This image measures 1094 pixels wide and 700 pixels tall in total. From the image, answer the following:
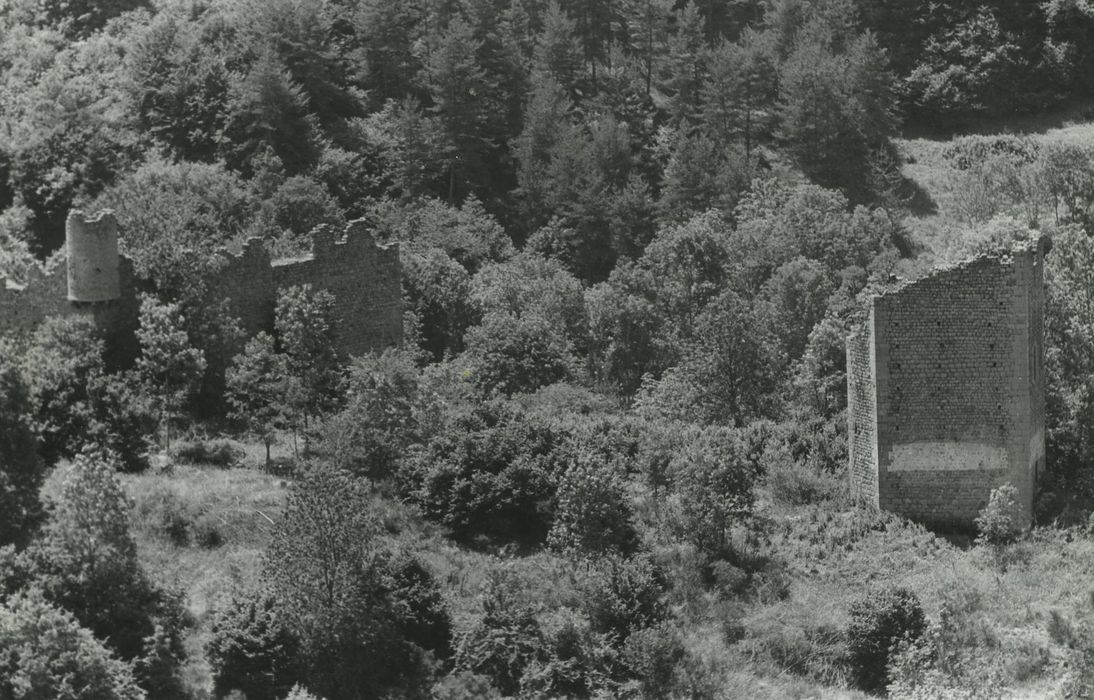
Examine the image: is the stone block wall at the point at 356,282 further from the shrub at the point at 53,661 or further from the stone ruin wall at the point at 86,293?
the shrub at the point at 53,661

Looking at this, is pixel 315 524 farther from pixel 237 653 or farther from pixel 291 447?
pixel 291 447

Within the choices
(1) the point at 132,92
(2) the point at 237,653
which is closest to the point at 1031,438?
(2) the point at 237,653

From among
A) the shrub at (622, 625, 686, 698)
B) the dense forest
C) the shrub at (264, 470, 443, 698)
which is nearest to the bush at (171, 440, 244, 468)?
the dense forest

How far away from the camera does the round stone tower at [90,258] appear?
51.3 meters

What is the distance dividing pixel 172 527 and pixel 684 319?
2187 centimetres

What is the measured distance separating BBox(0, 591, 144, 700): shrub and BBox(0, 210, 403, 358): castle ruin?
13.1 metres

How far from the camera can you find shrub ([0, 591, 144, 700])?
3847cm

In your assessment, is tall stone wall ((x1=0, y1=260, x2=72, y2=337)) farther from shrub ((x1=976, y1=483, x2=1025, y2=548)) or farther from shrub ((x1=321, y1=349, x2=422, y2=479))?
shrub ((x1=976, y1=483, x2=1025, y2=548))

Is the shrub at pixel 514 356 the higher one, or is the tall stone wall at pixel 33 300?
the tall stone wall at pixel 33 300

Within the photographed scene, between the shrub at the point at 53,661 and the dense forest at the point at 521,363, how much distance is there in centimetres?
8

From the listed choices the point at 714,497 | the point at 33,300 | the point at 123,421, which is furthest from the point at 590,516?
the point at 33,300

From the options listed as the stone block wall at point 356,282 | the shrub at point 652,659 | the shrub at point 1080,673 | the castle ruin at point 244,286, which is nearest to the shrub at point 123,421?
the castle ruin at point 244,286

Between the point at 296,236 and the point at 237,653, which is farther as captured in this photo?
the point at 296,236

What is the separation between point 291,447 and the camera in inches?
1998
